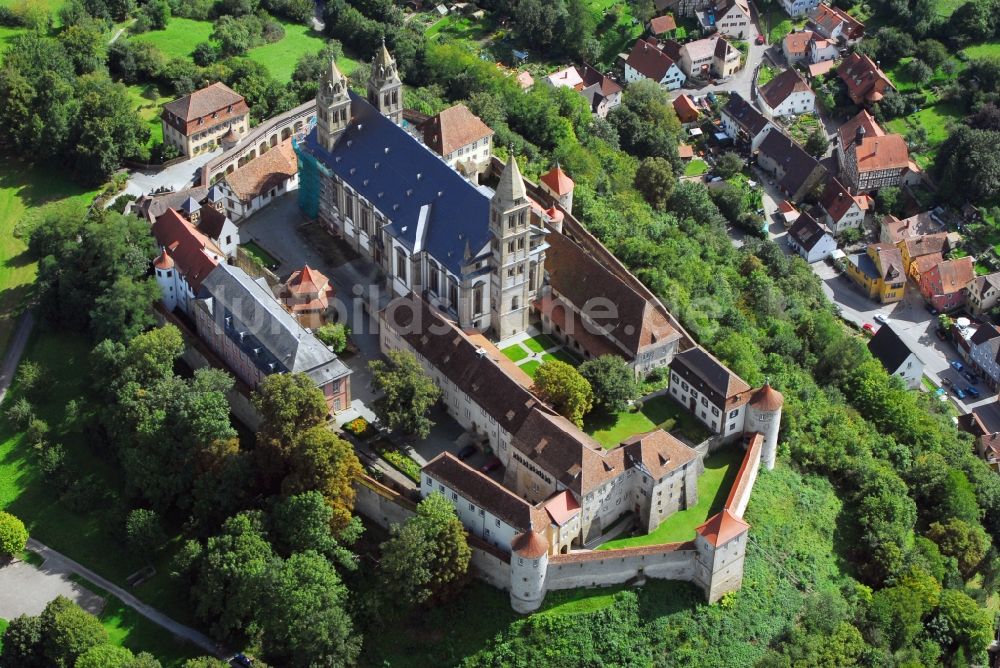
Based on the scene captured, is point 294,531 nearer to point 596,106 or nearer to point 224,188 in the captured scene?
point 224,188

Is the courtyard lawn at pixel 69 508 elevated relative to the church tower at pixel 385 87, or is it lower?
lower

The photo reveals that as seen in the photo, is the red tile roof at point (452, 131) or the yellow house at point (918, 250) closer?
the red tile roof at point (452, 131)

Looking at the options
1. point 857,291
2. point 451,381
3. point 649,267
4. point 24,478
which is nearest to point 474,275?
point 451,381

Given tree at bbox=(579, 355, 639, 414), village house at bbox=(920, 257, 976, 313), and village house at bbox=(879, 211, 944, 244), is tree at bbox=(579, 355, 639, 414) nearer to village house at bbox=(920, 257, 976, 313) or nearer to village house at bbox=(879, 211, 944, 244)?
village house at bbox=(920, 257, 976, 313)

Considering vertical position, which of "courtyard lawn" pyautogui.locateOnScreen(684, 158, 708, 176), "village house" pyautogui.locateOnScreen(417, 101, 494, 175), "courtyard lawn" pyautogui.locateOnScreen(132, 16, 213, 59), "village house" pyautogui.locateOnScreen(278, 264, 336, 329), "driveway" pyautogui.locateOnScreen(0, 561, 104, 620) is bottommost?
"courtyard lawn" pyautogui.locateOnScreen(684, 158, 708, 176)

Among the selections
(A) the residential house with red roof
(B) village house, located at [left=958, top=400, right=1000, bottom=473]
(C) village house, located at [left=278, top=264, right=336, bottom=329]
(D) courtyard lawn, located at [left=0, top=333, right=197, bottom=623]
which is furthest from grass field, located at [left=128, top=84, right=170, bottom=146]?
(B) village house, located at [left=958, top=400, right=1000, bottom=473]

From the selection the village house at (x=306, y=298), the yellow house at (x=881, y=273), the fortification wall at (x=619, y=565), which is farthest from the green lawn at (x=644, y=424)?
the yellow house at (x=881, y=273)

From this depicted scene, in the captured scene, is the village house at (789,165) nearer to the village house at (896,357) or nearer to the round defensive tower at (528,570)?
the village house at (896,357)
